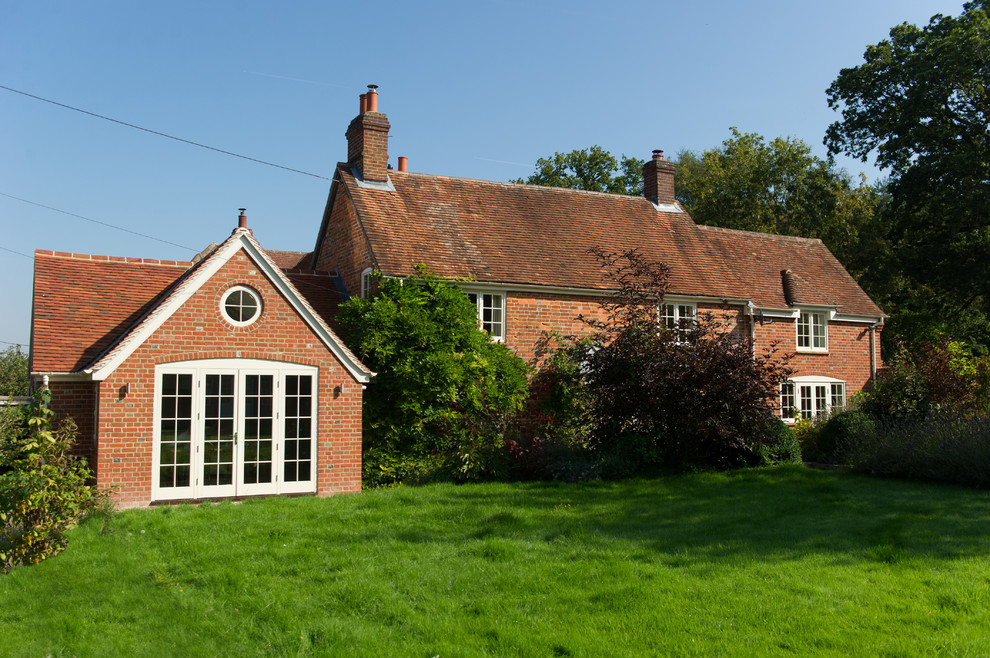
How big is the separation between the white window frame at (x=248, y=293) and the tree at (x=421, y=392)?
252 centimetres

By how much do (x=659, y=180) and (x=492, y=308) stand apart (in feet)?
34.4

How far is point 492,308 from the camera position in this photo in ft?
67.0

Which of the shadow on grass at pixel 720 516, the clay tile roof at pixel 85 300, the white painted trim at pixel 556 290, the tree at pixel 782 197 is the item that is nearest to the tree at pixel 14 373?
the clay tile roof at pixel 85 300

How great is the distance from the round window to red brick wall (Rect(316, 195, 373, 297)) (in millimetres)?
5258

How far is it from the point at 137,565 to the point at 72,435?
176 inches

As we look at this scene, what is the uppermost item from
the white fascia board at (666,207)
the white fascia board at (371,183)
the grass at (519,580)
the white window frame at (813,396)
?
the white fascia board at (666,207)

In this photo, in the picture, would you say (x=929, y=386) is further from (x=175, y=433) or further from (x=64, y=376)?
(x=64, y=376)

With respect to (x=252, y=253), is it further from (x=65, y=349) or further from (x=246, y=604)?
(x=246, y=604)

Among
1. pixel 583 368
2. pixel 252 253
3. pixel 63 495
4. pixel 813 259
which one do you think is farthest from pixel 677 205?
pixel 63 495

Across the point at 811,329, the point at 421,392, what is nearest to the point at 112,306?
the point at 421,392

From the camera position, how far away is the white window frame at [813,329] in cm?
2600

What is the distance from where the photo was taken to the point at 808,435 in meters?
21.8

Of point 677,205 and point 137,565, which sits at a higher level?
point 677,205

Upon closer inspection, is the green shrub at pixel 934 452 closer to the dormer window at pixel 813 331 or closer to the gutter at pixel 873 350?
the dormer window at pixel 813 331
